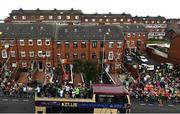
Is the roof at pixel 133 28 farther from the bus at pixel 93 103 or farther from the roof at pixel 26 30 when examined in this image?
the bus at pixel 93 103

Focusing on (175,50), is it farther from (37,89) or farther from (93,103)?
(93,103)

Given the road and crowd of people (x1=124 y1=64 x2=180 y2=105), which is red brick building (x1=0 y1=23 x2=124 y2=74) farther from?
the road

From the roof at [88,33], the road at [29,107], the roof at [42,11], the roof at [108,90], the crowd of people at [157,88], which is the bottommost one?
the road at [29,107]

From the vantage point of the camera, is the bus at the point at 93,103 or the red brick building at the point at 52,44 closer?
the bus at the point at 93,103

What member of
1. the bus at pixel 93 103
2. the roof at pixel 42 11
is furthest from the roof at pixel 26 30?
the roof at pixel 42 11

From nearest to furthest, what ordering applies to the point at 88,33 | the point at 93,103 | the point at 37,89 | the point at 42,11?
the point at 93,103
the point at 37,89
the point at 88,33
the point at 42,11

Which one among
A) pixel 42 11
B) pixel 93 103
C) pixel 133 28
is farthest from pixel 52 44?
pixel 42 11

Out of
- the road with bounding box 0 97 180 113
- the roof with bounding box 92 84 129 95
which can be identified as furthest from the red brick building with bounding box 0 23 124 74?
the roof with bounding box 92 84 129 95

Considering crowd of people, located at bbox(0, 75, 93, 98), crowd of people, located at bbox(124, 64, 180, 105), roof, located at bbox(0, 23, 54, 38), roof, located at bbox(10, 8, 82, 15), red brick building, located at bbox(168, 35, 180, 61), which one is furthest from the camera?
Answer: roof, located at bbox(10, 8, 82, 15)
